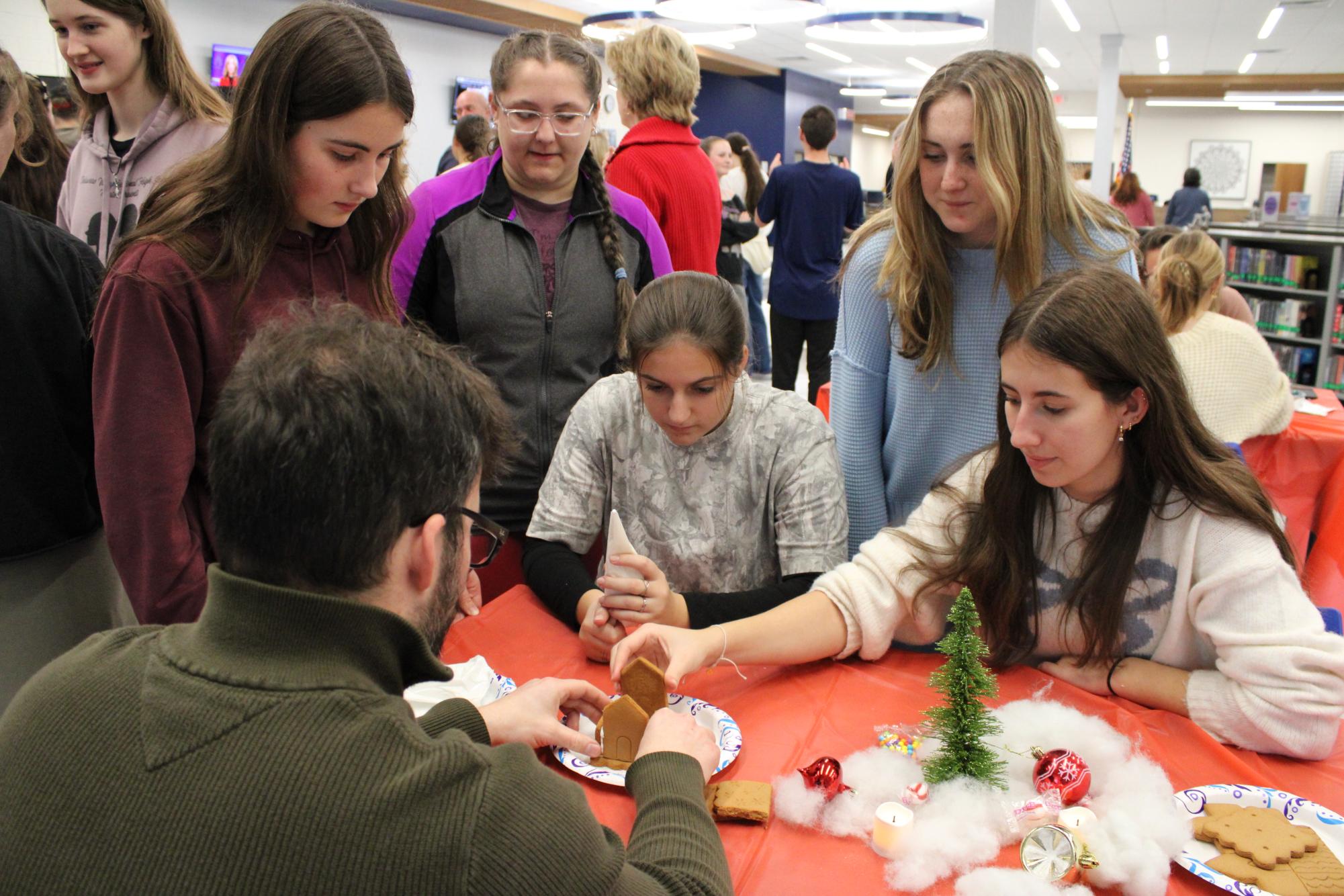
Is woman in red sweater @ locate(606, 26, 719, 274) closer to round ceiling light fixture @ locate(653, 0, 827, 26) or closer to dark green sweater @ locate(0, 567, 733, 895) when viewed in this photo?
dark green sweater @ locate(0, 567, 733, 895)

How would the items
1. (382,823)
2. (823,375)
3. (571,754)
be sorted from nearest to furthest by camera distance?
(382,823) < (571,754) < (823,375)

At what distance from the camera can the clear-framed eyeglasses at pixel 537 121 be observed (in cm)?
205

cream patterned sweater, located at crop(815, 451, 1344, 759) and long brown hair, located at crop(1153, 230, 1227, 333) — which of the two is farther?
long brown hair, located at crop(1153, 230, 1227, 333)

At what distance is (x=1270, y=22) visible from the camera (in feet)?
34.0

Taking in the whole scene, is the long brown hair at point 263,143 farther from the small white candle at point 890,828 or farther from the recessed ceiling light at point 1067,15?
the recessed ceiling light at point 1067,15

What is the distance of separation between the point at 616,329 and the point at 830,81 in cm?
1923

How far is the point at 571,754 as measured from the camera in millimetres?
1248

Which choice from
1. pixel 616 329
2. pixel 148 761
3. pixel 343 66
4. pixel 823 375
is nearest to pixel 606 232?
pixel 616 329

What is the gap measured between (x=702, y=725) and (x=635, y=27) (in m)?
9.52

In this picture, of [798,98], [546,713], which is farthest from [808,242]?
[798,98]

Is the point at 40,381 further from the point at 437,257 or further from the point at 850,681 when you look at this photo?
the point at 850,681

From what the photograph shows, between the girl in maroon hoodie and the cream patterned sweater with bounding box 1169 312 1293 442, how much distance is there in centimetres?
271

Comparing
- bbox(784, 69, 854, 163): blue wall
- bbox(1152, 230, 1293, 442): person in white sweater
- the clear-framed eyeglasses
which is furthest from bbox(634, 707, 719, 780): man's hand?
bbox(784, 69, 854, 163): blue wall

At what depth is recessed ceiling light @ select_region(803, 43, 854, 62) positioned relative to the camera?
46.3ft
